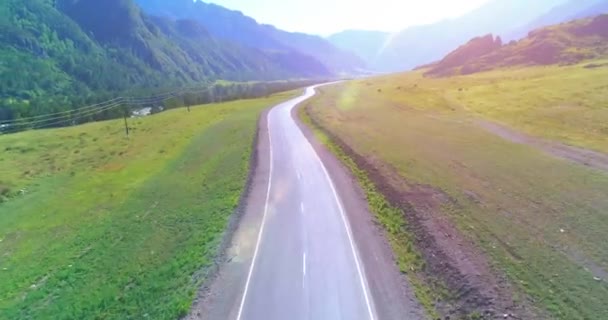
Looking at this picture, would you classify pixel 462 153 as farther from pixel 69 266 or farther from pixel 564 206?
pixel 69 266

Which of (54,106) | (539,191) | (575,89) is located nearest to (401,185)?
(539,191)

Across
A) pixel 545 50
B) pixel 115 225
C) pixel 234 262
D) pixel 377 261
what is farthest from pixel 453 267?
pixel 545 50

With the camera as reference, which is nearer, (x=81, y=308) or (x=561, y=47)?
(x=81, y=308)

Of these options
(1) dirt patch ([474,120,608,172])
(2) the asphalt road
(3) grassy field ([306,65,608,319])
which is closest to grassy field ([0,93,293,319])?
(2) the asphalt road

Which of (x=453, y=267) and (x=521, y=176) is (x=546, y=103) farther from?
(x=453, y=267)

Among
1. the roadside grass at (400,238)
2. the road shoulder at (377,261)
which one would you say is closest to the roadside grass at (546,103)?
the roadside grass at (400,238)

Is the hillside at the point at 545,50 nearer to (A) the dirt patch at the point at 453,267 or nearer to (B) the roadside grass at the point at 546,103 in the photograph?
(B) the roadside grass at the point at 546,103

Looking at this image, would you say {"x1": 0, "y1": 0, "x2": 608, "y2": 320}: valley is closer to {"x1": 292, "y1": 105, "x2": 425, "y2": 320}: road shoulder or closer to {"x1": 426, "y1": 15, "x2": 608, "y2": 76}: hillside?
{"x1": 292, "y1": 105, "x2": 425, "y2": 320}: road shoulder
